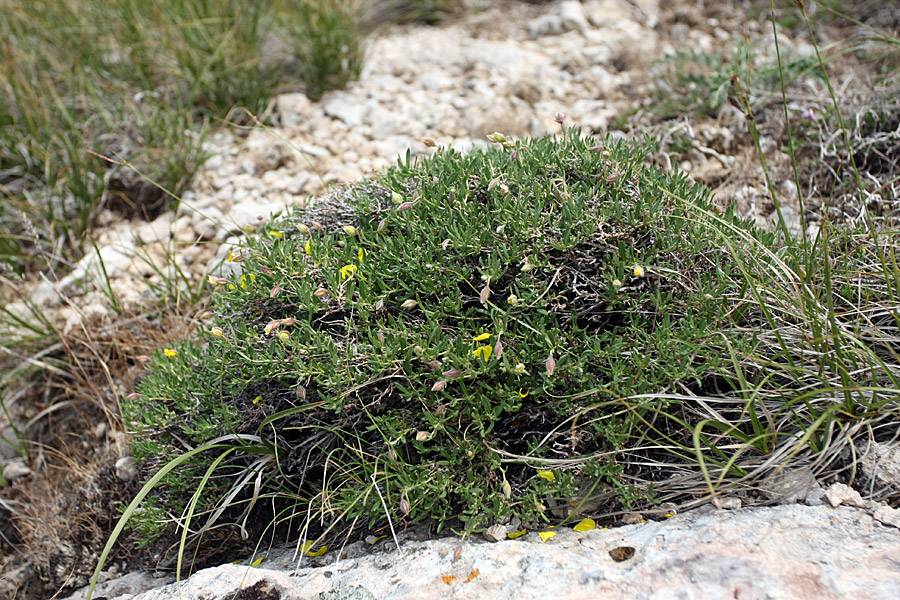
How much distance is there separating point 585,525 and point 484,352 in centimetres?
64

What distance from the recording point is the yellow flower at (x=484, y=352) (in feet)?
6.93

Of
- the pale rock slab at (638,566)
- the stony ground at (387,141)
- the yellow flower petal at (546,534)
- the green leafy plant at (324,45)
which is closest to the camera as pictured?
the pale rock slab at (638,566)

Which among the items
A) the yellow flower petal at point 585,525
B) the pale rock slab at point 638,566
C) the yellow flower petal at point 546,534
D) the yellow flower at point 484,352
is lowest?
the yellow flower petal at point 585,525

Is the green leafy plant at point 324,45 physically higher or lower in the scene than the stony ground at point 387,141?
higher

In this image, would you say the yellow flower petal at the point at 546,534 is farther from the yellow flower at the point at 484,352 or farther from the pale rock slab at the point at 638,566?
the yellow flower at the point at 484,352

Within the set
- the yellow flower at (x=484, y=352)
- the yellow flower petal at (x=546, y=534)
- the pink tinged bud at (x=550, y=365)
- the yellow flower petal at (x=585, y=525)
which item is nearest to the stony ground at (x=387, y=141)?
the yellow flower at (x=484, y=352)

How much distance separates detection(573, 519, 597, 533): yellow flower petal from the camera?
2076 millimetres

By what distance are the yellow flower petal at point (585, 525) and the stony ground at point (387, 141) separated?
6.04 ft

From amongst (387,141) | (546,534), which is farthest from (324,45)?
(546,534)

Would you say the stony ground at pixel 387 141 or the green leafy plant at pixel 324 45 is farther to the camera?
the green leafy plant at pixel 324 45

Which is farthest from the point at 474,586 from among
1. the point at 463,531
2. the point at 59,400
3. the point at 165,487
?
the point at 59,400

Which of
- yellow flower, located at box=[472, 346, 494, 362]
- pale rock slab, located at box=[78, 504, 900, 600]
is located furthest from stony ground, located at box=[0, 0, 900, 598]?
yellow flower, located at box=[472, 346, 494, 362]

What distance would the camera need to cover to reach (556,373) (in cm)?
217

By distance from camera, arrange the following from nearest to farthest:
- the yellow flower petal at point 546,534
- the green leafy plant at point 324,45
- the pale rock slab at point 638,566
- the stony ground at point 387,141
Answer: the pale rock slab at point 638,566, the yellow flower petal at point 546,534, the stony ground at point 387,141, the green leafy plant at point 324,45
